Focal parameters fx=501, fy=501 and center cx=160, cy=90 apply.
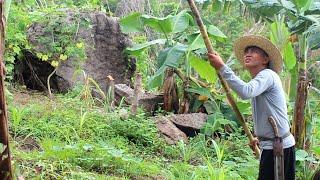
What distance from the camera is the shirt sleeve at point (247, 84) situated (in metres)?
3.39

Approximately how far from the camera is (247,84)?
3.42m

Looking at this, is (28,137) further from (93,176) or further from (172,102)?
(172,102)

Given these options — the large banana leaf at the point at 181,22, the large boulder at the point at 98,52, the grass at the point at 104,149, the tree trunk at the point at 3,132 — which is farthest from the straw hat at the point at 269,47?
the large boulder at the point at 98,52

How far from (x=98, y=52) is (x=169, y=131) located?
3.32 metres

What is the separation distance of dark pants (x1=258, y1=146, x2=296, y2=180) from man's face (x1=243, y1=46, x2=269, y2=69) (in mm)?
683

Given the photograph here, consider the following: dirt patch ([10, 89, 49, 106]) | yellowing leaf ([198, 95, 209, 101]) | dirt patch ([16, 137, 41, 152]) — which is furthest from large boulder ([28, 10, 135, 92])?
dirt patch ([16, 137, 41, 152])

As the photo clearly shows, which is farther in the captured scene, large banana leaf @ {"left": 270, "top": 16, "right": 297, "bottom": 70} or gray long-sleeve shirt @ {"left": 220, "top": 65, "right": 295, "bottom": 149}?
large banana leaf @ {"left": 270, "top": 16, "right": 297, "bottom": 70}

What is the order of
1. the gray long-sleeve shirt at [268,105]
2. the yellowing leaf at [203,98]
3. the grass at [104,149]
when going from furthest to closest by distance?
1. the yellowing leaf at [203,98]
2. the grass at [104,149]
3. the gray long-sleeve shirt at [268,105]

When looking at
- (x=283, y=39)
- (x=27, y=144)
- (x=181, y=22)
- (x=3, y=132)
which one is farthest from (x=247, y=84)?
(x=181, y=22)

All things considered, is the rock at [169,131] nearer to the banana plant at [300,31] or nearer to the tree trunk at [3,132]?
the banana plant at [300,31]

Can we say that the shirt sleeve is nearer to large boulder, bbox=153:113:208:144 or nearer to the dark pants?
the dark pants

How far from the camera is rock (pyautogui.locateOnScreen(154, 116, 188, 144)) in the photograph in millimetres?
6108

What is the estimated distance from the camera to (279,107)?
150 inches

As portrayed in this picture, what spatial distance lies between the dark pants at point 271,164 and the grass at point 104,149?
37 centimetres
